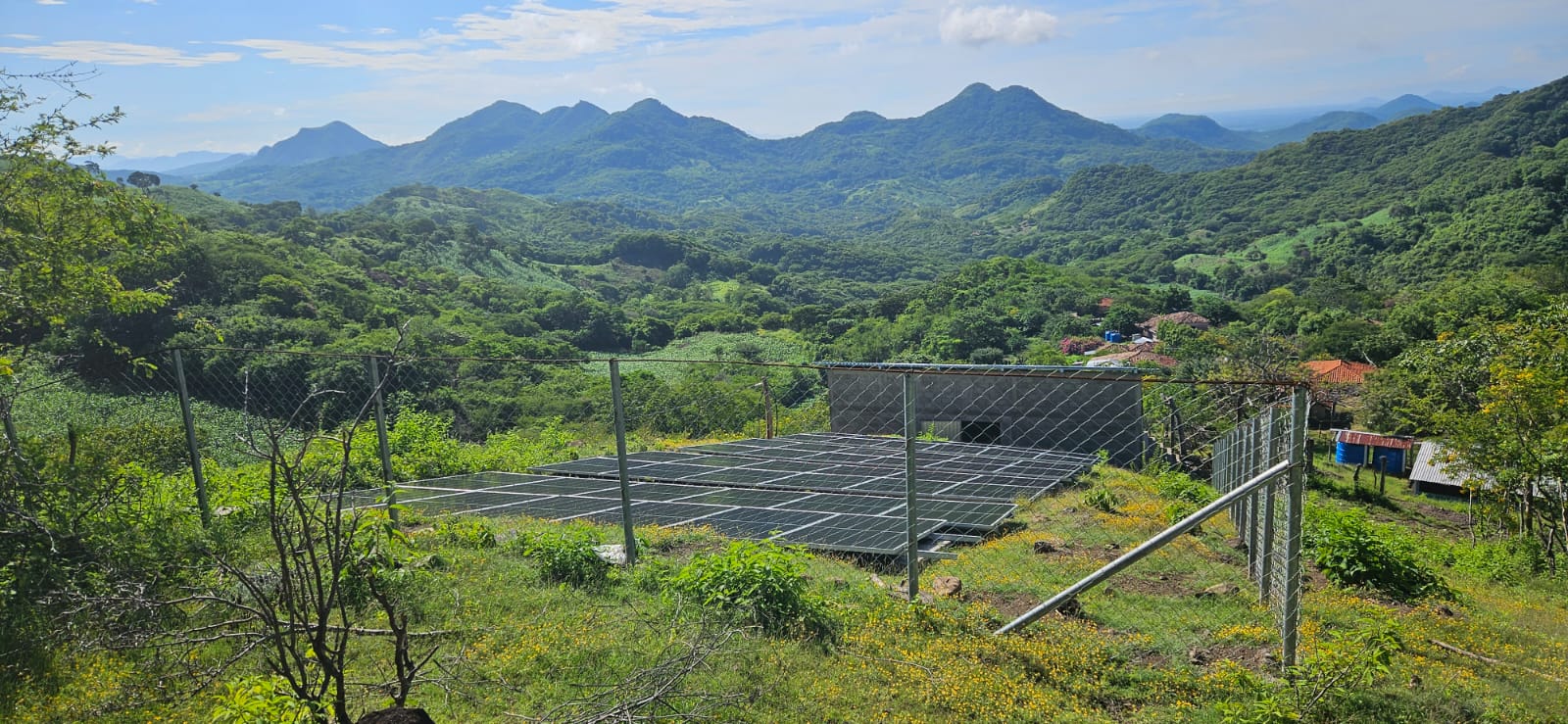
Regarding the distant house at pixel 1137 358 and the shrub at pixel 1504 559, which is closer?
the shrub at pixel 1504 559

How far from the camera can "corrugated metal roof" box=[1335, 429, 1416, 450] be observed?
32.3 metres

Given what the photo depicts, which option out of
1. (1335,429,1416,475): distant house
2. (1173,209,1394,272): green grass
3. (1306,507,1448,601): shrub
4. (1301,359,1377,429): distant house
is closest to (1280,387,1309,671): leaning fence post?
(1306,507,1448,601): shrub

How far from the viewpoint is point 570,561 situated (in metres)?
5.86

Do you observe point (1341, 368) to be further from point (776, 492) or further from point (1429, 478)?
point (776, 492)

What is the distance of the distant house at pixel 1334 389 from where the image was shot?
115 ft

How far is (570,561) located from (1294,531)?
4.64 meters

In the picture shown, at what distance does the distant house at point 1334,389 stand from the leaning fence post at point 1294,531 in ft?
97.0

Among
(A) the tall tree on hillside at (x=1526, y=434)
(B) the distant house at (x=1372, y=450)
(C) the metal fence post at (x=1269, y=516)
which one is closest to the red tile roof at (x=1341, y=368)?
(B) the distant house at (x=1372, y=450)

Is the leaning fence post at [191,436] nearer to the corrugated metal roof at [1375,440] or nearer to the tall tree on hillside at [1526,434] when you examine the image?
the tall tree on hillside at [1526,434]

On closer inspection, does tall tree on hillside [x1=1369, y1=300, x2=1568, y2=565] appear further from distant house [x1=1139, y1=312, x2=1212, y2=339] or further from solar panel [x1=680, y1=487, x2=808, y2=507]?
distant house [x1=1139, y1=312, x2=1212, y2=339]

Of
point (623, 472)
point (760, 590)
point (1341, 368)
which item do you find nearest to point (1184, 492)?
point (760, 590)

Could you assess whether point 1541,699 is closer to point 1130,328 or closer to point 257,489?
point 257,489

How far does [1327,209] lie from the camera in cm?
11494

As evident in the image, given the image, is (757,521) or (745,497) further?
(745,497)
